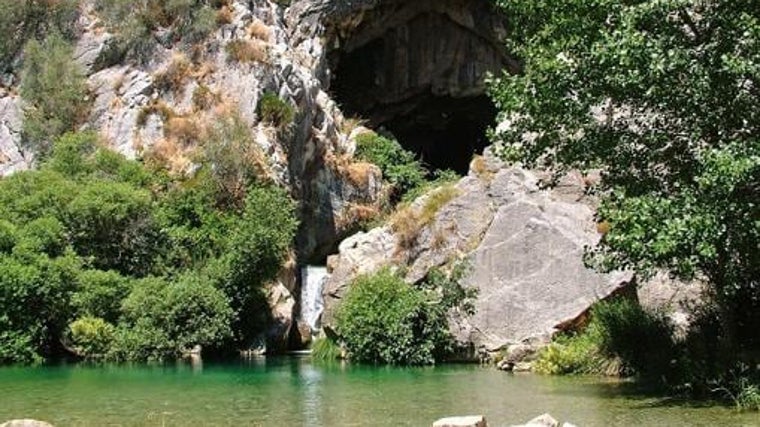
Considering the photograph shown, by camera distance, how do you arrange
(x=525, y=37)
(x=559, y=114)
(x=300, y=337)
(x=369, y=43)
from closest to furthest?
1. (x=559, y=114)
2. (x=525, y=37)
3. (x=300, y=337)
4. (x=369, y=43)

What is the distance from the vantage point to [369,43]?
56.7 metres

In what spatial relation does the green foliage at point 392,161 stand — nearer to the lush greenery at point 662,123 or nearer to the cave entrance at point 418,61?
the cave entrance at point 418,61

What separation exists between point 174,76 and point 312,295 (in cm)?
1258

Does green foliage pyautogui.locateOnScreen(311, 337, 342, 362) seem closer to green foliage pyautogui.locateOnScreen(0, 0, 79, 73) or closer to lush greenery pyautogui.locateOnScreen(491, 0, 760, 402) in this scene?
lush greenery pyautogui.locateOnScreen(491, 0, 760, 402)

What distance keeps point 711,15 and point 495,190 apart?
1674cm

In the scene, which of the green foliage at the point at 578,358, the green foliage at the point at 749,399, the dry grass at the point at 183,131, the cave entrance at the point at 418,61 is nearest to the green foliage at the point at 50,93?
the dry grass at the point at 183,131

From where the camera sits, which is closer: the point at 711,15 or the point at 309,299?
the point at 711,15

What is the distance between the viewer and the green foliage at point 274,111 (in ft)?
144

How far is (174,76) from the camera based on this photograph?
150ft

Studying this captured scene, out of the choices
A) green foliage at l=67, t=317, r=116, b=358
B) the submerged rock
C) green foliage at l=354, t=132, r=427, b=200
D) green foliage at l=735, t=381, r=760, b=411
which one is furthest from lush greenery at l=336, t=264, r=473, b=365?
the submerged rock

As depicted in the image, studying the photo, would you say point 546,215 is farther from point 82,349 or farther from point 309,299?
point 82,349

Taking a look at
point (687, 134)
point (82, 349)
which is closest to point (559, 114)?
point (687, 134)

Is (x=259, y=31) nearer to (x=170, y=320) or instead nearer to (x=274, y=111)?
(x=274, y=111)

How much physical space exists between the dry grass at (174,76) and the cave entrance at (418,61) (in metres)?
10.1
